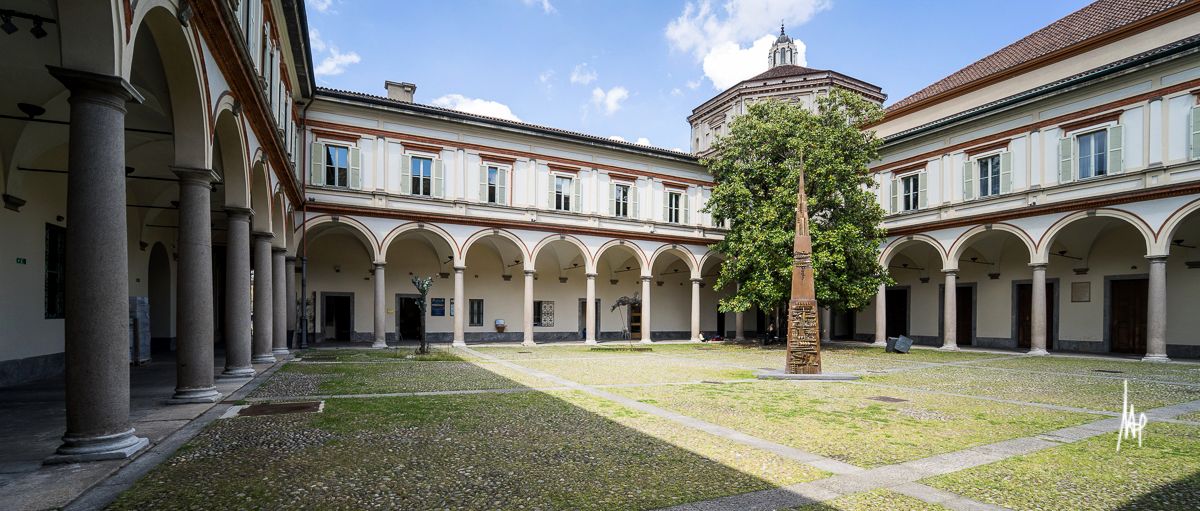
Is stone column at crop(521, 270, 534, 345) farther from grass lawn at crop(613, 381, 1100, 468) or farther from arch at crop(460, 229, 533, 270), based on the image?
grass lawn at crop(613, 381, 1100, 468)

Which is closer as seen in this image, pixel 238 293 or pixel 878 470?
pixel 878 470

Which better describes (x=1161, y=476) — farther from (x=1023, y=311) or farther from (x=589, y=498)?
(x=1023, y=311)

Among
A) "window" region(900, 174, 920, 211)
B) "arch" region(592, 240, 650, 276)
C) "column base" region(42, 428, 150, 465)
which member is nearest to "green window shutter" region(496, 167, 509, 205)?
"arch" region(592, 240, 650, 276)

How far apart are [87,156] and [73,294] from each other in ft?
3.86

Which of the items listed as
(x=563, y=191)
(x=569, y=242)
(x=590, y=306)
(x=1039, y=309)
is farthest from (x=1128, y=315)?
(x=563, y=191)

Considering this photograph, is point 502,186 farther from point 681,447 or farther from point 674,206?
point 681,447

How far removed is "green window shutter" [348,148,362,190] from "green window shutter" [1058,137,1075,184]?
24506 mm

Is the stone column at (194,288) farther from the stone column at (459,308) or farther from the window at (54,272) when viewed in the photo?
the stone column at (459,308)

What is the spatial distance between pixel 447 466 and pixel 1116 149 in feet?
75.1

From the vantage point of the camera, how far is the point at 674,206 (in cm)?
2808

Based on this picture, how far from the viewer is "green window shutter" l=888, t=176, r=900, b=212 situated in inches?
1009

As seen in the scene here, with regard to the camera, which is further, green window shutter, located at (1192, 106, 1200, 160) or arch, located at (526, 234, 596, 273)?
arch, located at (526, 234, 596, 273)

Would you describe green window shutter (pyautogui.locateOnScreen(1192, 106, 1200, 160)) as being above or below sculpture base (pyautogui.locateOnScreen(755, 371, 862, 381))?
above

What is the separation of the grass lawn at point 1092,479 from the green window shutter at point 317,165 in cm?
2071
